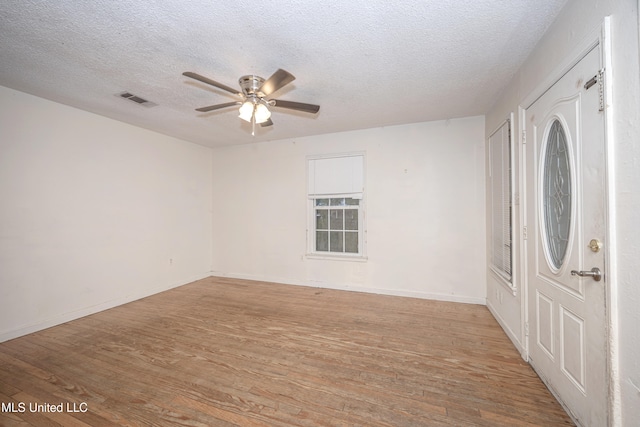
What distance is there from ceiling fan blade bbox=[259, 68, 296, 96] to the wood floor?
7.84ft

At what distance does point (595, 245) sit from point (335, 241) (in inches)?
135

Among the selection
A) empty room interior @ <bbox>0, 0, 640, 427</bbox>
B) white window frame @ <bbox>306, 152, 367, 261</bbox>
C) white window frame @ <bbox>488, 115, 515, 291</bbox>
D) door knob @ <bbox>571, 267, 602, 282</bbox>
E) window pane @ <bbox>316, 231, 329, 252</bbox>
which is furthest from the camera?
window pane @ <bbox>316, 231, 329, 252</bbox>

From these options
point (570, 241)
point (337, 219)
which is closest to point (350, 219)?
point (337, 219)

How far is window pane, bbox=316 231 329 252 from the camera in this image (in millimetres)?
4668

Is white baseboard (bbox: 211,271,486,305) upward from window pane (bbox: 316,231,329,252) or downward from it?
downward

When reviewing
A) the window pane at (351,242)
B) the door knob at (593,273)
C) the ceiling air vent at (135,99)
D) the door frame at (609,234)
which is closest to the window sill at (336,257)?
the window pane at (351,242)

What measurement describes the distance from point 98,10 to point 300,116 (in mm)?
2308

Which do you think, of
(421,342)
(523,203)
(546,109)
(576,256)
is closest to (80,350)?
(421,342)

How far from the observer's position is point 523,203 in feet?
7.68

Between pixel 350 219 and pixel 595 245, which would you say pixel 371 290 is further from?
pixel 595 245

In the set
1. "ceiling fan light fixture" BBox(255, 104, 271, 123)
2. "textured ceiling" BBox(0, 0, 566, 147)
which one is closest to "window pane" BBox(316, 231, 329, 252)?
"textured ceiling" BBox(0, 0, 566, 147)

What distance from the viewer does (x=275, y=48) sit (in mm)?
2107

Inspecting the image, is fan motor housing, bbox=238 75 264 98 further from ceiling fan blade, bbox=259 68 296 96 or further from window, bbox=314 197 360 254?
window, bbox=314 197 360 254

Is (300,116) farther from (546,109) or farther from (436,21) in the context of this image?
(546,109)
